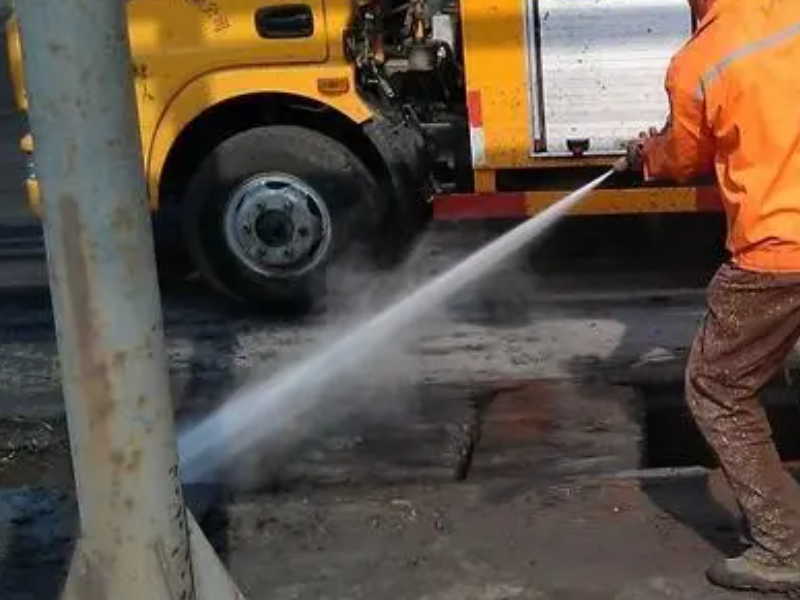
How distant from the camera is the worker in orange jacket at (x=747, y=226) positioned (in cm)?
419

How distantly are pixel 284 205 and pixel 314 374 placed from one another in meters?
1.22

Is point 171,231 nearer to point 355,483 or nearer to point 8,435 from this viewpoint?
point 8,435

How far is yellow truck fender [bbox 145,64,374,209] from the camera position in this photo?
825 centimetres

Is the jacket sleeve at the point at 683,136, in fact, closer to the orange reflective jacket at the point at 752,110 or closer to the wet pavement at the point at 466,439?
the orange reflective jacket at the point at 752,110

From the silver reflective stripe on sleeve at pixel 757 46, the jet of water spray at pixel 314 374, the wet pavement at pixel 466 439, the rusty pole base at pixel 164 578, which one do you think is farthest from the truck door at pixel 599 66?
the rusty pole base at pixel 164 578

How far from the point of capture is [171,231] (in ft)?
32.2

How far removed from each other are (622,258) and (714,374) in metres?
5.07

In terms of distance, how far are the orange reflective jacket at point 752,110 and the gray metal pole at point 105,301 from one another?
152 cm

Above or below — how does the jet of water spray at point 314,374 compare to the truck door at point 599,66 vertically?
below

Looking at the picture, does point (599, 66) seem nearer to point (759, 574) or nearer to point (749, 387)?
point (749, 387)

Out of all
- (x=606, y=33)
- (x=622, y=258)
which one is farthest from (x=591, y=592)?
(x=622, y=258)

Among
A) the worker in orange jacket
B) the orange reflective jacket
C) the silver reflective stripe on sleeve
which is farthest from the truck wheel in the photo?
the silver reflective stripe on sleeve

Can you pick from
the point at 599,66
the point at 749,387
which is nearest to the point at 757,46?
the point at 749,387

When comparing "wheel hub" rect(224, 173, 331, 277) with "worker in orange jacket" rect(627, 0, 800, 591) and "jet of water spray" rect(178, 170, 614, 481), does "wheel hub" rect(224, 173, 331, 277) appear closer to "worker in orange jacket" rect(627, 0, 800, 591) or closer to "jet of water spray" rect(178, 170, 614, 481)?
"jet of water spray" rect(178, 170, 614, 481)
